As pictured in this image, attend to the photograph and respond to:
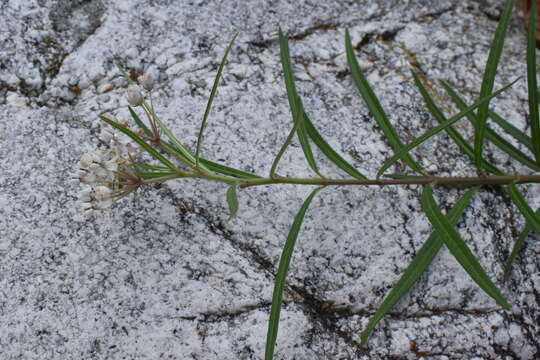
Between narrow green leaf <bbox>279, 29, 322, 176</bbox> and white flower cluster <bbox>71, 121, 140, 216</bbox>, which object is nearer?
white flower cluster <bbox>71, 121, 140, 216</bbox>

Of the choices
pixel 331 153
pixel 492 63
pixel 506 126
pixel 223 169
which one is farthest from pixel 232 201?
pixel 506 126

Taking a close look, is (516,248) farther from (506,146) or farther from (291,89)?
(291,89)

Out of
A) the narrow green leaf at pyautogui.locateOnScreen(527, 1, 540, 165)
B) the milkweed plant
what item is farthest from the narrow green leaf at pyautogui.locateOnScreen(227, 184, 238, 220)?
the narrow green leaf at pyautogui.locateOnScreen(527, 1, 540, 165)

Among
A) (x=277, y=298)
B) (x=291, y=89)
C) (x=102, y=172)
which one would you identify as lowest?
(x=277, y=298)

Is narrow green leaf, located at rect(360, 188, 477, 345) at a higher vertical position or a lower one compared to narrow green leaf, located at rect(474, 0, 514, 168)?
lower

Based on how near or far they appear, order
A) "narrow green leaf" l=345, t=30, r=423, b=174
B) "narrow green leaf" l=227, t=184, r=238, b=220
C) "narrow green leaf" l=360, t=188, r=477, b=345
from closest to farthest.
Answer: "narrow green leaf" l=227, t=184, r=238, b=220
"narrow green leaf" l=360, t=188, r=477, b=345
"narrow green leaf" l=345, t=30, r=423, b=174

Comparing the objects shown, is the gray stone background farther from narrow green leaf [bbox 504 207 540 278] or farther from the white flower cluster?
the white flower cluster

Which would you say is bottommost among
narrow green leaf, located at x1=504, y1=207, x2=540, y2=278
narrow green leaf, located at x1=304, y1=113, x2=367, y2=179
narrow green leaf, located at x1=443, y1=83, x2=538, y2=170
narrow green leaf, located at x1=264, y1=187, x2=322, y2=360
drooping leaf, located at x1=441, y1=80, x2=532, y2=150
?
narrow green leaf, located at x1=264, y1=187, x2=322, y2=360

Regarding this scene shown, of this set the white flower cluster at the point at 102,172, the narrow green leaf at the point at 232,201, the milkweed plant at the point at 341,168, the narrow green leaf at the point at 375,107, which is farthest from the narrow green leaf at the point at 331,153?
the white flower cluster at the point at 102,172
